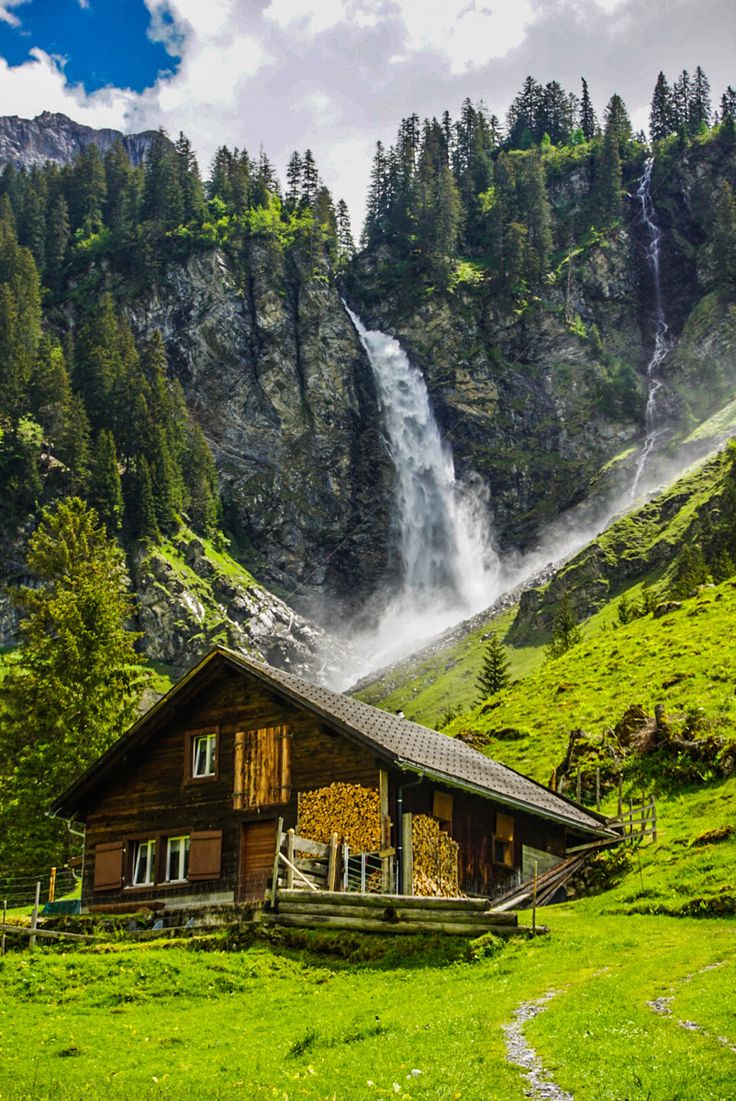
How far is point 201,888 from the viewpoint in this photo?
1244 inches

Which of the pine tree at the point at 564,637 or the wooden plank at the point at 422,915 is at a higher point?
the pine tree at the point at 564,637

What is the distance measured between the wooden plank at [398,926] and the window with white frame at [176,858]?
10423 mm

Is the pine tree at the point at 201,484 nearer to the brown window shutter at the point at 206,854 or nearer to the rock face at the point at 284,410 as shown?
the rock face at the point at 284,410

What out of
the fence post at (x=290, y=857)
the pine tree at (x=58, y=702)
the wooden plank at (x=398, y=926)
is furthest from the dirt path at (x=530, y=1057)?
the pine tree at (x=58, y=702)

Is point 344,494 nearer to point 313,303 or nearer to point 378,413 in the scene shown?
point 378,413

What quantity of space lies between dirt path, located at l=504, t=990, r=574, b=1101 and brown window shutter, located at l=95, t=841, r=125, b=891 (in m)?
18.5

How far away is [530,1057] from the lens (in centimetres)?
1417

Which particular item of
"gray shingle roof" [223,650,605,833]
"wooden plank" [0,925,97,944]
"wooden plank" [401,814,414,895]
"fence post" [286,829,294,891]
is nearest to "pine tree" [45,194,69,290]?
"gray shingle roof" [223,650,605,833]

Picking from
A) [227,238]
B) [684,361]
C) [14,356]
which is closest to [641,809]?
[14,356]

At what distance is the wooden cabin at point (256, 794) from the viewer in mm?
29922

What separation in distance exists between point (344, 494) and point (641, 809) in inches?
4793

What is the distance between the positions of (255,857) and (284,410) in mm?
134233

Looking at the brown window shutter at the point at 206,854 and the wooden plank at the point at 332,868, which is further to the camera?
the brown window shutter at the point at 206,854

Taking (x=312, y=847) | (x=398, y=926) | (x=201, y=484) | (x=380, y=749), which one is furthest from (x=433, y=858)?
(x=201, y=484)
